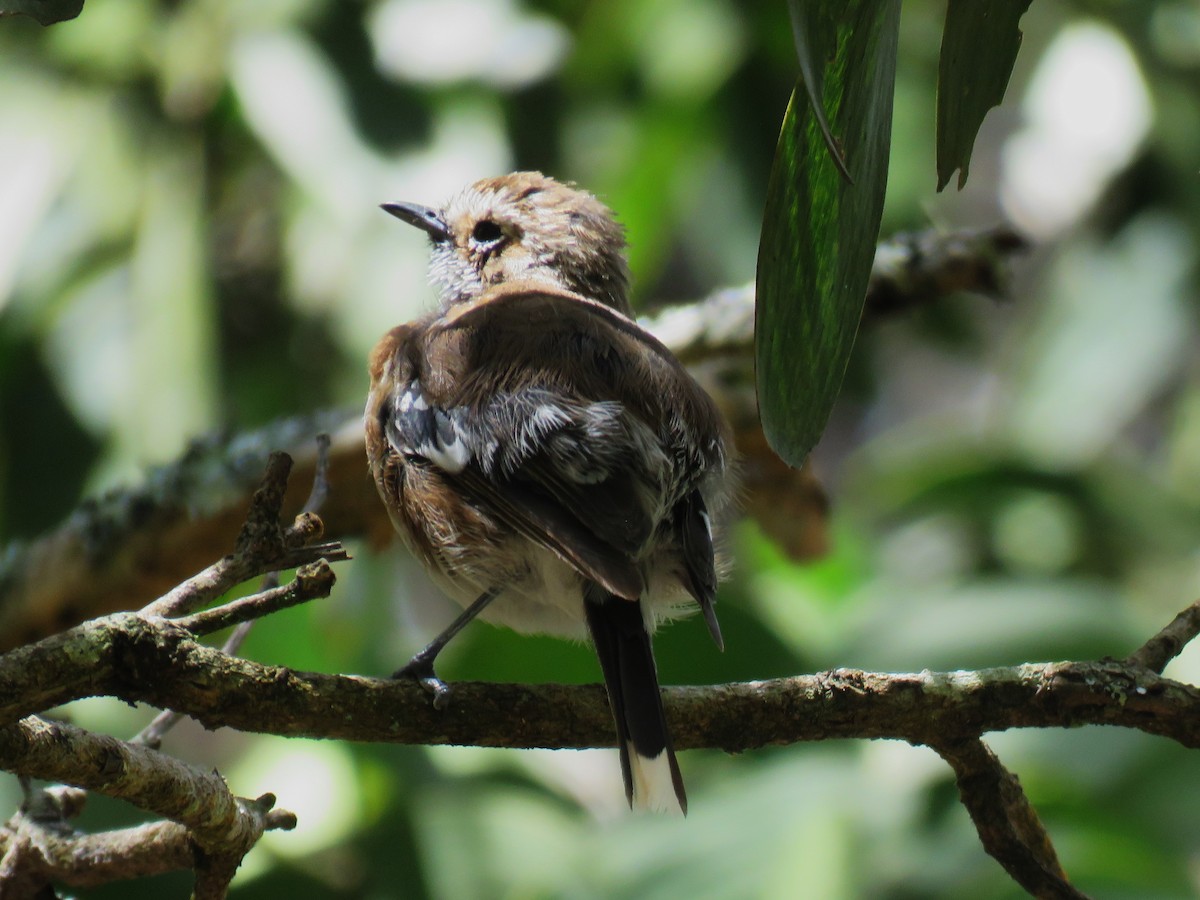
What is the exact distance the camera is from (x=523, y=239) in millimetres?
4543

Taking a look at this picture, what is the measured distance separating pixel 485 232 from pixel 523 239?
0.15 metres

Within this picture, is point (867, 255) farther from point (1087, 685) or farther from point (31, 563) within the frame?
point (31, 563)

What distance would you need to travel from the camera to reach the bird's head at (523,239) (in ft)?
14.7

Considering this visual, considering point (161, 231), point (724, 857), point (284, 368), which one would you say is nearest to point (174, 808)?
point (724, 857)

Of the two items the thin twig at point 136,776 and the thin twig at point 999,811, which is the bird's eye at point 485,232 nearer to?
the thin twig at point 999,811

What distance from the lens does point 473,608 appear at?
315cm

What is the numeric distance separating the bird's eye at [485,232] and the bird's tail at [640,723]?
7.16 ft

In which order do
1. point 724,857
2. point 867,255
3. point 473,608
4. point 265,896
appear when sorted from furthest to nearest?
point 724,857, point 265,896, point 473,608, point 867,255

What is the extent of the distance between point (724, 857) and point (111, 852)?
2.48 metres

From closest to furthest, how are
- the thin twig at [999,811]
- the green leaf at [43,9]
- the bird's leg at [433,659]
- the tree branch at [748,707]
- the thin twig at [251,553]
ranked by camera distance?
1. the green leaf at [43,9]
2. the thin twig at [251,553]
3. the tree branch at [748,707]
4. the bird's leg at [433,659]
5. the thin twig at [999,811]

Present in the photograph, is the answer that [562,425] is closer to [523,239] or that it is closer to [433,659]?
[433,659]

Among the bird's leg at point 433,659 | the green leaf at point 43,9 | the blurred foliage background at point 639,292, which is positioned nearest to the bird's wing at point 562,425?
the bird's leg at point 433,659

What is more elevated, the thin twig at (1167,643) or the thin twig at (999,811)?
the thin twig at (1167,643)

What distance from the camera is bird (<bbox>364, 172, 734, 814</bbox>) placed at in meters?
2.65
